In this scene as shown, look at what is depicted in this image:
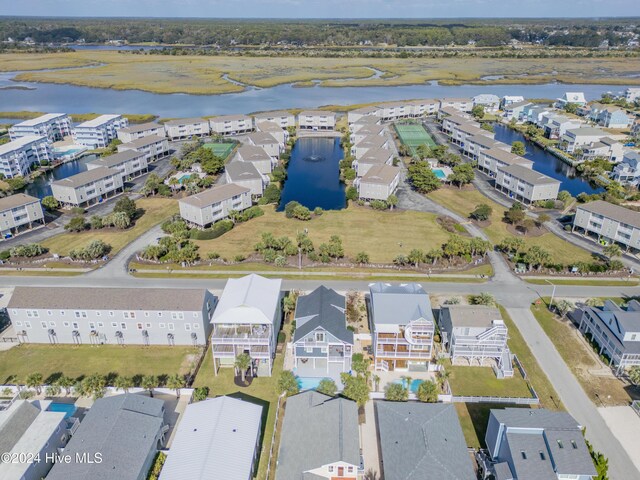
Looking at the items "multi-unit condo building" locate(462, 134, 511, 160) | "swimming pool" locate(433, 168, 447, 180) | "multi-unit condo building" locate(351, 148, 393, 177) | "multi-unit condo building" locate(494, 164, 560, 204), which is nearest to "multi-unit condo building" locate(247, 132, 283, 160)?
"multi-unit condo building" locate(351, 148, 393, 177)

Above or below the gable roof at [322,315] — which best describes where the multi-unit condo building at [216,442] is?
below

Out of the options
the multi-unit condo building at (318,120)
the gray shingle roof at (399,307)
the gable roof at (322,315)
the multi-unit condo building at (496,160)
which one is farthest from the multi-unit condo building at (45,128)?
the multi-unit condo building at (496,160)

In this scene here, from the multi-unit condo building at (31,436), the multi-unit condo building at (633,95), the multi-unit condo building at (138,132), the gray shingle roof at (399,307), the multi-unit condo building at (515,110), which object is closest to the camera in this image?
the multi-unit condo building at (31,436)

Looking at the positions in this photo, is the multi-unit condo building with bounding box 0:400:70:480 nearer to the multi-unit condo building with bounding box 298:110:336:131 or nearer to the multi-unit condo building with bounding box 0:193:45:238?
the multi-unit condo building with bounding box 0:193:45:238

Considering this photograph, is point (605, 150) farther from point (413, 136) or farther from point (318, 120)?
point (318, 120)

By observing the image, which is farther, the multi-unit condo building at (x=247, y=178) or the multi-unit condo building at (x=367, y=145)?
the multi-unit condo building at (x=367, y=145)

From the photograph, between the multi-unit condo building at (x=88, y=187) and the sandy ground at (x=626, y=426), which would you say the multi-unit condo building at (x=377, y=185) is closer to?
the multi-unit condo building at (x=88, y=187)

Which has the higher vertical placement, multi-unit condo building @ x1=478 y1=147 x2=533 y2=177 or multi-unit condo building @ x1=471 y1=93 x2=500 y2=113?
multi-unit condo building @ x1=471 y1=93 x2=500 y2=113

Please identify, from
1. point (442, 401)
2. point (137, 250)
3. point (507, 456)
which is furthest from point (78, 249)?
point (507, 456)
